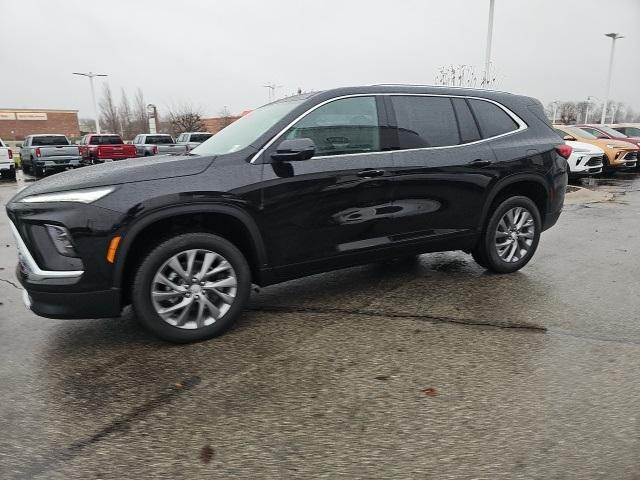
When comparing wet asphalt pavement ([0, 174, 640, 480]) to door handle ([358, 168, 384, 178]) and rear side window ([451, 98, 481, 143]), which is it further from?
rear side window ([451, 98, 481, 143])

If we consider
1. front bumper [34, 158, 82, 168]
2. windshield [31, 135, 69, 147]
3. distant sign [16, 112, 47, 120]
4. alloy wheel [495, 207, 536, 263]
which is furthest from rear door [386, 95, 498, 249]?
distant sign [16, 112, 47, 120]

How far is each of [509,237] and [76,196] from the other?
3.95 meters

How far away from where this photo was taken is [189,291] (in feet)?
11.2

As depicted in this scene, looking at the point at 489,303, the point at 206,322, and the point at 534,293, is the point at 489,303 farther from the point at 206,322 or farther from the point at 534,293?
the point at 206,322

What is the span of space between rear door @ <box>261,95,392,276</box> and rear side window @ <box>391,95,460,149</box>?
8.5 inches

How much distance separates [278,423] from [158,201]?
1627 millimetres

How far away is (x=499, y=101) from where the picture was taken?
4.87 m

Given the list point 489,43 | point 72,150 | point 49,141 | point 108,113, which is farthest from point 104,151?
point 108,113

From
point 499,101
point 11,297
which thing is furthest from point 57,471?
point 499,101

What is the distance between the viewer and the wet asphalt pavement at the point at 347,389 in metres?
2.27

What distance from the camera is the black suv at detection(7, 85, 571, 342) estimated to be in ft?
10.3

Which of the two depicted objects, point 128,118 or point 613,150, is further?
point 128,118

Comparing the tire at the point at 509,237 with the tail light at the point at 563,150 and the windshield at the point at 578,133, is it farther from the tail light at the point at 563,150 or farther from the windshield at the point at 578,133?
the windshield at the point at 578,133

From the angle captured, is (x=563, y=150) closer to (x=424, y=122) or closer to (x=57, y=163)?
(x=424, y=122)
